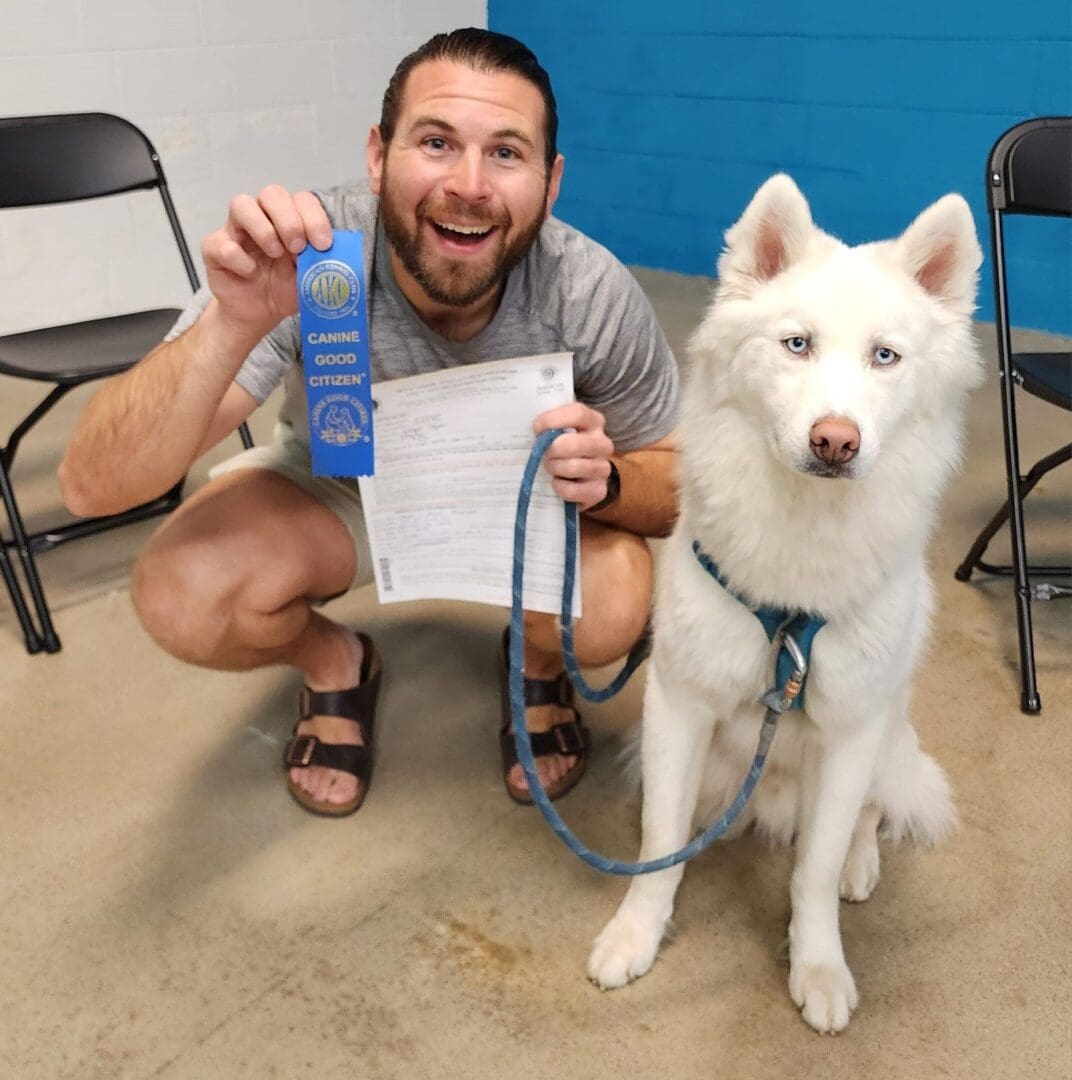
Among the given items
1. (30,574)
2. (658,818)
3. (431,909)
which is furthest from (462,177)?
(30,574)

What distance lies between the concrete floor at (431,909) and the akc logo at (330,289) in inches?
36.8

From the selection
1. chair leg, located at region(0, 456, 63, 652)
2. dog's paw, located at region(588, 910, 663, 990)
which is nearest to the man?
dog's paw, located at region(588, 910, 663, 990)

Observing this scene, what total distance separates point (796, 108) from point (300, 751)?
12.5 feet

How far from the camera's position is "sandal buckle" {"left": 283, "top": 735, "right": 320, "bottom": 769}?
5.95ft

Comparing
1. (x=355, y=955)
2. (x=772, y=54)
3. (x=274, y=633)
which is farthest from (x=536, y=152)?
(x=772, y=54)

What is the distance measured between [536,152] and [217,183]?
126 inches

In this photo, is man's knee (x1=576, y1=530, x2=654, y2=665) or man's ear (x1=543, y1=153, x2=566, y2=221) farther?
man's knee (x1=576, y1=530, x2=654, y2=665)

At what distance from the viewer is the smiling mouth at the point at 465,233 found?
1.48 meters

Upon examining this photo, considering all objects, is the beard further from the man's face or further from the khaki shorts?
the khaki shorts

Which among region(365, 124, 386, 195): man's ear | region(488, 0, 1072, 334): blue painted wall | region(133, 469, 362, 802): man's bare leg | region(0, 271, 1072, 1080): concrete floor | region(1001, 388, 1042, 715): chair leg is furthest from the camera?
region(488, 0, 1072, 334): blue painted wall

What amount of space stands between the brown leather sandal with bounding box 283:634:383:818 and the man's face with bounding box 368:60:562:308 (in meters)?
0.81

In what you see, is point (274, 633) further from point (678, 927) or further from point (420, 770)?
point (678, 927)

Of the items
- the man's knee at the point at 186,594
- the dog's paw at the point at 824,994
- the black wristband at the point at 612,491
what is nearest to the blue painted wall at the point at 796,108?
the black wristband at the point at 612,491

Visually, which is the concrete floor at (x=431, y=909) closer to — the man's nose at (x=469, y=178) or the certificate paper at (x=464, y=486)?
the certificate paper at (x=464, y=486)
